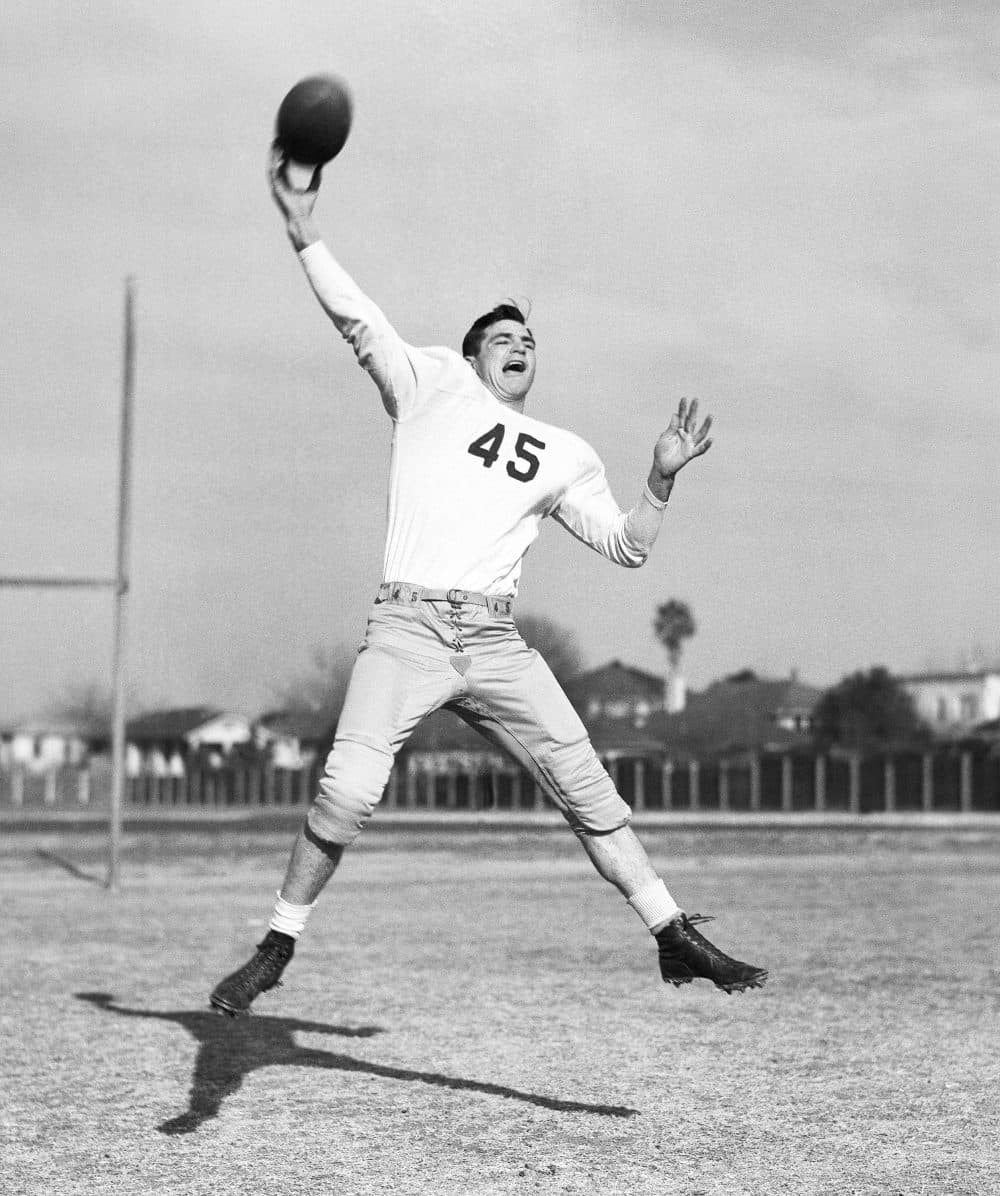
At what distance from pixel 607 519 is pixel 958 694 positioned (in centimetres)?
13279

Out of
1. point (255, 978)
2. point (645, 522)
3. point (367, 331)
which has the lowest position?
point (255, 978)

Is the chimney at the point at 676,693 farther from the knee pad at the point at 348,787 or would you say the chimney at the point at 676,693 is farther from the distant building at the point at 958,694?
the knee pad at the point at 348,787

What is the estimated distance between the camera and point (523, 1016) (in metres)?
9.12

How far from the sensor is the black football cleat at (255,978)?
223 inches

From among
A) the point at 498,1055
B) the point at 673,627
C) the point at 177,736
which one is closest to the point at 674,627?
the point at 673,627

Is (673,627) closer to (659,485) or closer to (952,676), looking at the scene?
(952,676)

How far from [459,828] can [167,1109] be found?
32806 millimetres

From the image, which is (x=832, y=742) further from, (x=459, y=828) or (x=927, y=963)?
(x=927, y=963)

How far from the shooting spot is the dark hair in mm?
6168

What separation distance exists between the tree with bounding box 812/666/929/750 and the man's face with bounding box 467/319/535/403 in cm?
8299

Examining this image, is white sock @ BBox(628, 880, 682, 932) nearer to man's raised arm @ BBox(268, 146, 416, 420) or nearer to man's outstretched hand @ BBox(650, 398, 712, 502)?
man's outstretched hand @ BBox(650, 398, 712, 502)

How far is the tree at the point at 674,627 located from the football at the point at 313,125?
386ft

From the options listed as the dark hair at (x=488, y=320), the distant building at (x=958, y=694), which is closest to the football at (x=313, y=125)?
the dark hair at (x=488, y=320)

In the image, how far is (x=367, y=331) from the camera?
18.9 feet
